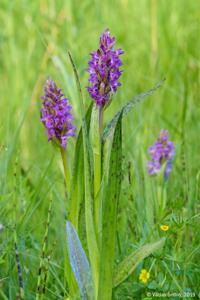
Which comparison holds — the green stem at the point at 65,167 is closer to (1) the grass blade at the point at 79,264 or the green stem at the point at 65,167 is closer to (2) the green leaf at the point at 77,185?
(2) the green leaf at the point at 77,185

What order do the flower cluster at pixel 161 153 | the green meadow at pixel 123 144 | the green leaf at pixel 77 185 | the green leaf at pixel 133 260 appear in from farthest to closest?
1. the flower cluster at pixel 161 153
2. the green meadow at pixel 123 144
3. the green leaf at pixel 77 185
4. the green leaf at pixel 133 260

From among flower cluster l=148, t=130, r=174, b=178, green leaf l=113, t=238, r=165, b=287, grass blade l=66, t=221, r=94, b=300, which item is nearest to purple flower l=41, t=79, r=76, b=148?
grass blade l=66, t=221, r=94, b=300

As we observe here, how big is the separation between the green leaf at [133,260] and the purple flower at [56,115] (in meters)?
0.37

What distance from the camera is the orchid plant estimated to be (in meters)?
1.62

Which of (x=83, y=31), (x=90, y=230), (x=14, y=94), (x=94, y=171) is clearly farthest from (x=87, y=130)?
(x=83, y=31)

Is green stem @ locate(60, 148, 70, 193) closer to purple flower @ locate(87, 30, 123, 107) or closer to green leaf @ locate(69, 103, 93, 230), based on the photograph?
green leaf @ locate(69, 103, 93, 230)

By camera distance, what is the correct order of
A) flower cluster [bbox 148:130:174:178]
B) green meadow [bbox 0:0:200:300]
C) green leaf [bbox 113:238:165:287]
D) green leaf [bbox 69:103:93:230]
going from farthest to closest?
flower cluster [bbox 148:130:174:178] < green meadow [bbox 0:0:200:300] < green leaf [bbox 69:103:93:230] < green leaf [bbox 113:238:165:287]

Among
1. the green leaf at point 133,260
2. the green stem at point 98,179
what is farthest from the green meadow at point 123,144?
the green stem at point 98,179

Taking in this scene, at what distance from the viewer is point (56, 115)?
1.76 m

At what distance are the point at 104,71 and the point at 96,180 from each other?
0.92 ft

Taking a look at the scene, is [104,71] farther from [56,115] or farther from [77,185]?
[77,185]

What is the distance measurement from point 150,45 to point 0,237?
2.46 metres

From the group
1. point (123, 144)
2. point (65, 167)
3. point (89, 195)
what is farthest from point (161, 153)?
point (89, 195)

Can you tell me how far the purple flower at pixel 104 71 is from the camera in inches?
63.7
